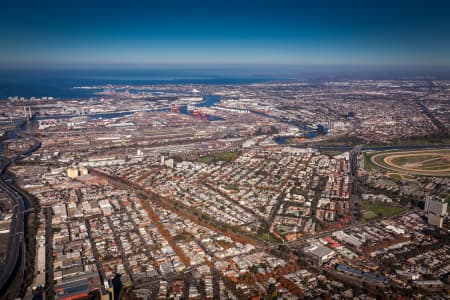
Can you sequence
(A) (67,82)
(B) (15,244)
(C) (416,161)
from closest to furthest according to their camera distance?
(B) (15,244), (C) (416,161), (A) (67,82)

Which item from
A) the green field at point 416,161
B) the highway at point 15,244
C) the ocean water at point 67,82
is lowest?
the highway at point 15,244

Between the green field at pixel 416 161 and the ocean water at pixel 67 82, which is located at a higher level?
the ocean water at pixel 67 82

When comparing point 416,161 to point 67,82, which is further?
point 67,82

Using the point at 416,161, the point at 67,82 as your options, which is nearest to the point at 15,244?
the point at 416,161

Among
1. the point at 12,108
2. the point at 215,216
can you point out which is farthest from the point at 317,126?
the point at 12,108

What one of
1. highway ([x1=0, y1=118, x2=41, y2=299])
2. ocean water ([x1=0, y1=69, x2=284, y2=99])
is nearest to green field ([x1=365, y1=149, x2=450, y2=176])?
highway ([x1=0, y1=118, x2=41, y2=299])

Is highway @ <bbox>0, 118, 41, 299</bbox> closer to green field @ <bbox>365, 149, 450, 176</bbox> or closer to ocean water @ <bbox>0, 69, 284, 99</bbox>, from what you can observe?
green field @ <bbox>365, 149, 450, 176</bbox>

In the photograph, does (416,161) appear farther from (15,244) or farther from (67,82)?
(67,82)

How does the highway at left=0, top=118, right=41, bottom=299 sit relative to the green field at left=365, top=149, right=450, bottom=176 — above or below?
below

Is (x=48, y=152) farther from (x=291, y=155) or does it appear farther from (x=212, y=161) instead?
(x=291, y=155)

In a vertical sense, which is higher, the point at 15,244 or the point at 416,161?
the point at 416,161

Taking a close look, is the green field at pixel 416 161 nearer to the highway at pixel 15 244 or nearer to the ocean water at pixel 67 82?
the highway at pixel 15 244

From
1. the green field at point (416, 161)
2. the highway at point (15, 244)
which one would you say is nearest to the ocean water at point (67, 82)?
the highway at point (15, 244)
